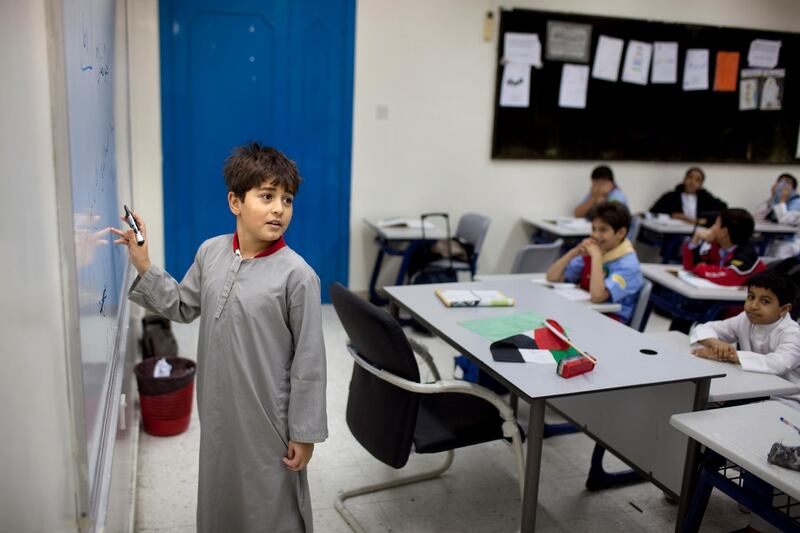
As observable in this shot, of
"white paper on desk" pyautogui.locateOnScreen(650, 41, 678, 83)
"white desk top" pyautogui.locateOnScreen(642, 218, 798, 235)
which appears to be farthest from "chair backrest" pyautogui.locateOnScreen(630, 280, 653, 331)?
"white paper on desk" pyautogui.locateOnScreen(650, 41, 678, 83)

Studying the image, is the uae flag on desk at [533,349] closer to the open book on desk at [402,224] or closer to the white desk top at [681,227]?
the open book on desk at [402,224]

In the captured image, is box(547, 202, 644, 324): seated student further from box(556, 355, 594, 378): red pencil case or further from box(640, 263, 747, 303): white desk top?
box(556, 355, 594, 378): red pencil case

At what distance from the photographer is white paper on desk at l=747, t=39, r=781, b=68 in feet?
18.8

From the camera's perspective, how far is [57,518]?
0.99 meters

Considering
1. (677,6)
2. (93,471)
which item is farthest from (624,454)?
(677,6)

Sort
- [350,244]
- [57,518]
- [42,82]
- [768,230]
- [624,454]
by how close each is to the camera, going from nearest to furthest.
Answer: [42,82]
[57,518]
[624,454]
[350,244]
[768,230]

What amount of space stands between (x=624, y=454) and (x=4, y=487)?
198cm

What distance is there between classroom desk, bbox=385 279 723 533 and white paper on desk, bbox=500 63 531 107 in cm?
269

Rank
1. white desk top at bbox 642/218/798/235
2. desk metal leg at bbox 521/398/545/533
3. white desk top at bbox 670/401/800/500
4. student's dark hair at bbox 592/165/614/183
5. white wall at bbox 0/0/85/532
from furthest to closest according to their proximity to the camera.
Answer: student's dark hair at bbox 592/165/614/183, white desk top at bbox 642/218/798/235, desk metal leg at bbox 521/398/545/533, white desk top at bbox 670/401/800/500, white wall at bbox 0/0/85/532

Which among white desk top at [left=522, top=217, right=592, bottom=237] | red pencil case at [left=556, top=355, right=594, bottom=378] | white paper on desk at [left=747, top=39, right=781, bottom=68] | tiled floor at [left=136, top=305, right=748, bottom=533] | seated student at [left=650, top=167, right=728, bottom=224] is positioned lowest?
tiled floor at [left=136, top=305, right=748, bottom=533]

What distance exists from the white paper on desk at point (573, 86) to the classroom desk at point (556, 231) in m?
0.88

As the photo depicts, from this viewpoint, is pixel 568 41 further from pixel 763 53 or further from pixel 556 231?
pixel 763 53

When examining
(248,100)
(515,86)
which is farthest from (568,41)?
(248,100)

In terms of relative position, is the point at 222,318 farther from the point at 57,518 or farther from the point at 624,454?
the point at 624,454
